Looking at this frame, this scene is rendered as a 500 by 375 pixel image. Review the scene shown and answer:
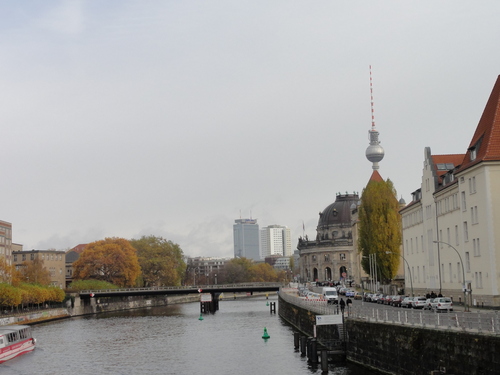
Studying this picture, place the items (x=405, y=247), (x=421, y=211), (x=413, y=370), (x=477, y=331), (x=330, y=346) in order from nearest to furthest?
(x=477, y=331) < (x=413, y=370) < (x=330, y=346) < (x=421, y=211) < (x=405, y=247)

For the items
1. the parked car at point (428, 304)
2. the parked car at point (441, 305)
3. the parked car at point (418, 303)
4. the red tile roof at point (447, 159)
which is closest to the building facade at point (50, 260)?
the red tile roof at point (447, 159)

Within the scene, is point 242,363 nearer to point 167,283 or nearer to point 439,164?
point 439,164

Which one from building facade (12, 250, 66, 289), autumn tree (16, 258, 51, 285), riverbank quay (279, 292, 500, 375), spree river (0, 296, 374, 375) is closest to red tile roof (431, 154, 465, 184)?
spree river (0, 296, 374, 375)

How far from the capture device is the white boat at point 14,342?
64438 mm

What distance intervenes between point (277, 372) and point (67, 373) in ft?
53.4

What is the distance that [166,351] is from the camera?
6725cm

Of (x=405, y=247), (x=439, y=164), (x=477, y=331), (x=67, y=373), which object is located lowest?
(x=67, y=373)

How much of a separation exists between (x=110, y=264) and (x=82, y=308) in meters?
22.5

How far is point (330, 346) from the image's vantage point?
177ft

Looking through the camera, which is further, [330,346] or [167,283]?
[167,283]

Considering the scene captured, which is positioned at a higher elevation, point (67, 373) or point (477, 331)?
point (477, 331)

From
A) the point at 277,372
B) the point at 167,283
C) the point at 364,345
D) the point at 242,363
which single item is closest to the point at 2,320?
the point at 242,363

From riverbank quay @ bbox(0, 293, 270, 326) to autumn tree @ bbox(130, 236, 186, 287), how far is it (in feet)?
16.2

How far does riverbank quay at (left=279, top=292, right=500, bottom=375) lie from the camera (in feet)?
102
